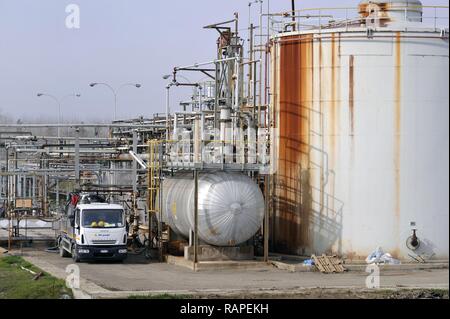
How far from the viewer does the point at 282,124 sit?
39062 millimetres

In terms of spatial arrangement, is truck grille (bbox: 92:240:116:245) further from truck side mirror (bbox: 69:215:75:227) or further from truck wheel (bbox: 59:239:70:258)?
truck wheel (bbox: 59:239:70:258)

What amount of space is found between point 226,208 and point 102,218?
5911 millimetres

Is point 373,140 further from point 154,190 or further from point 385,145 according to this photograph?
point 154,190

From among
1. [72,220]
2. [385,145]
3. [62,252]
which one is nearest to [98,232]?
[72,220]

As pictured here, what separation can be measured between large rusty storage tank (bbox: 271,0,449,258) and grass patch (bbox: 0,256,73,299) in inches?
451

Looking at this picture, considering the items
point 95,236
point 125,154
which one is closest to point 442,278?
point 95,236

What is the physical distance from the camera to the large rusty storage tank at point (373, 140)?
36.8 m

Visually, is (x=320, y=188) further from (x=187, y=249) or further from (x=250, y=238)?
(x=187, y=249)

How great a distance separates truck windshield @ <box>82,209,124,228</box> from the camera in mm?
37812

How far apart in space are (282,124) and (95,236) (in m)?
8.78

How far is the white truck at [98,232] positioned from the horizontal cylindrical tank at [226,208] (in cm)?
316

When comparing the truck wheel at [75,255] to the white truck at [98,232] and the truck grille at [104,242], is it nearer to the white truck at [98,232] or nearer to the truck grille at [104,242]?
the white truck at [98,232]

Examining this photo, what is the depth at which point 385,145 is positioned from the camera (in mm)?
36969

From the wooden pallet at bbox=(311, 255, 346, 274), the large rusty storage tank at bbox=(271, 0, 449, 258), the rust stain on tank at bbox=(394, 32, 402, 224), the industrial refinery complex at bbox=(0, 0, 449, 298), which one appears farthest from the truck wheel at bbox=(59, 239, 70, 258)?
the rust stain on tank at bbox=(394, 32, 402, 224)
